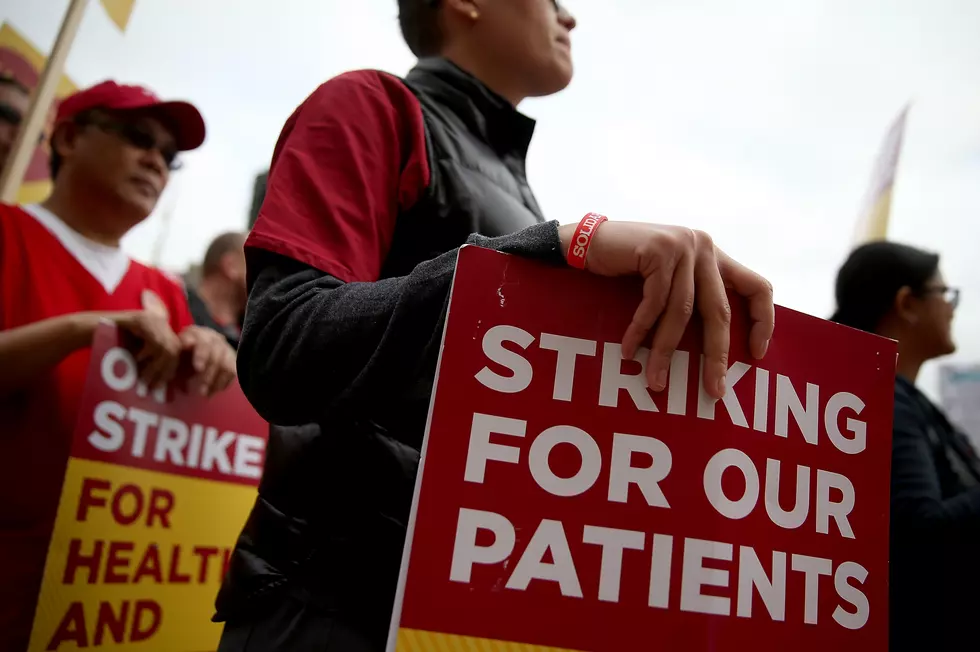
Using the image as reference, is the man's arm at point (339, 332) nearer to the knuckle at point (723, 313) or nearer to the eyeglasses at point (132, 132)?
the knuckle at point (723, 313)

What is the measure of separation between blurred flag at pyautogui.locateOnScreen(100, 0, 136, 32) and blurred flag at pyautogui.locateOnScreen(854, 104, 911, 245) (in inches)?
112

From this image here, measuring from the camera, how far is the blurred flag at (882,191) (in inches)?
118

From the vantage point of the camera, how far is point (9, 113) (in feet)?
6.56

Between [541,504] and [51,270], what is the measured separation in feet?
3.97

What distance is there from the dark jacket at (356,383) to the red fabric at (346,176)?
0.08ft

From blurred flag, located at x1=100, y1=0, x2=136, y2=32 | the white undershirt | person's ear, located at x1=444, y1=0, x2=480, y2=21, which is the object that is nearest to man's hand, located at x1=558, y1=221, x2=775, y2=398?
person's ear, located at x1=444, y1=0, x2=480, y2=21

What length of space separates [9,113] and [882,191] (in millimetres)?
3280

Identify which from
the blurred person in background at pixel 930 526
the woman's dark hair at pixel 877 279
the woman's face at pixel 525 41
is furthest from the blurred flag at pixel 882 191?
the woman's face at pixel 525 41

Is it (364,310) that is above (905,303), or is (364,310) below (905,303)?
below

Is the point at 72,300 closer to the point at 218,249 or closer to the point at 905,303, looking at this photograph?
the point at 218,249

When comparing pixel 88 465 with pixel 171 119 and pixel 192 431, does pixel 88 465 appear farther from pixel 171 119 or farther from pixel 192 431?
pixel 171 119

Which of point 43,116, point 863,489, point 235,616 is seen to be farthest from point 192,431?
point 43,116

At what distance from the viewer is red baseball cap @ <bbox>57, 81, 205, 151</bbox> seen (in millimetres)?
1498

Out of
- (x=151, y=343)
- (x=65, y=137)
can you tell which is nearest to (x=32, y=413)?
(x=151, y=343)
